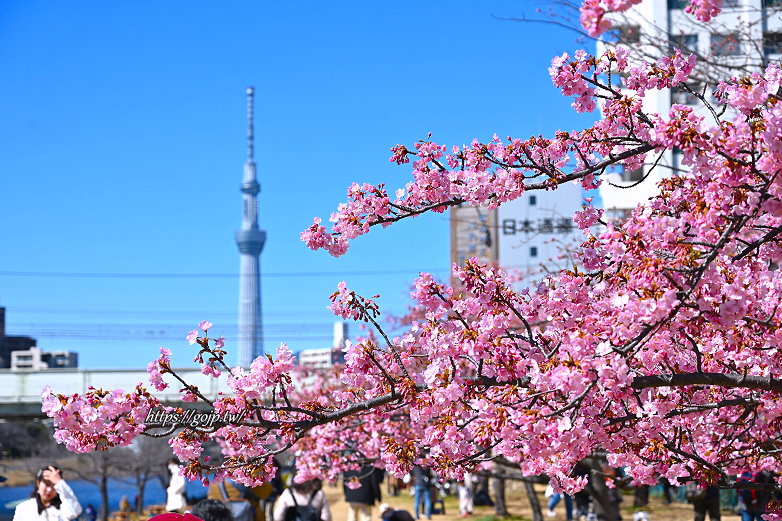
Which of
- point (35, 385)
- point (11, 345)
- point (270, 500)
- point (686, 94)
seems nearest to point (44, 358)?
point (11, 345)

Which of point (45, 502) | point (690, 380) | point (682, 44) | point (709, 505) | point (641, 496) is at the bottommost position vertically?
point (641, 496)

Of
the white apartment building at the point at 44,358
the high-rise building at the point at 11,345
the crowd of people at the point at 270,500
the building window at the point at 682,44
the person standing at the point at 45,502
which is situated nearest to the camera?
the crowd of people at the point at 270,500

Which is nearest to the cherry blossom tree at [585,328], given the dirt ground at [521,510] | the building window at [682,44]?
the building window at [682,44]

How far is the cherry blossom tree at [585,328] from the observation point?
4.47 m

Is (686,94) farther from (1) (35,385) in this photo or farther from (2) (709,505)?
(1) (35,385)

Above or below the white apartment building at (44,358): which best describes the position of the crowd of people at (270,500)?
below

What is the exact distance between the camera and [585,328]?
5133mm

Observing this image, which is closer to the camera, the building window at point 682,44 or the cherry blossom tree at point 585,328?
the cherry blossom tree at point 585,328

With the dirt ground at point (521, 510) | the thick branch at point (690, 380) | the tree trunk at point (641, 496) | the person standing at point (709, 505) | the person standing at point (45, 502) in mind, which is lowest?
the dirt ground at point (521, 510)

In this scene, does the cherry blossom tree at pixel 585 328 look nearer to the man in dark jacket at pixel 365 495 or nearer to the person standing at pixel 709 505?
the person standing at pixel 709 505

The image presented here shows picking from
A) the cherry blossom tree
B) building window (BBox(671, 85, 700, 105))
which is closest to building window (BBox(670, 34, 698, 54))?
building window (BBox(671, 85, 700, 105))

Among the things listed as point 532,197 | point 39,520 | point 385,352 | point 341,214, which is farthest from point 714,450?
point 532,197

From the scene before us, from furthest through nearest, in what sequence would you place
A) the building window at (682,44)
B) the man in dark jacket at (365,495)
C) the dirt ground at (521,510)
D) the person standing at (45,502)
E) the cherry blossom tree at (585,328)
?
the dirt ground at (521,510) < the man in dark jacket at (365,495) < the building window at (682,44) < the person standing at (45,502) < the cherry blossom tree at (585,328)

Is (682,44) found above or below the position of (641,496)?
above
